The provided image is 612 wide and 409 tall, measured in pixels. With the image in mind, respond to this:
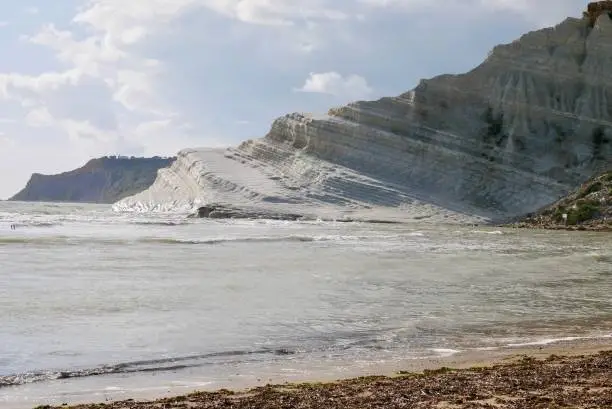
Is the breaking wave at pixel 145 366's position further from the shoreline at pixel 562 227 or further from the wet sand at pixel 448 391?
the shoreline at pixel 562 227

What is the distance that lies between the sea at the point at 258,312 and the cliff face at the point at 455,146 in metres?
27.7

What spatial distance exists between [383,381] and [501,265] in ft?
Result: 47.2

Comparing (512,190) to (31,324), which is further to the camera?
(512,190)

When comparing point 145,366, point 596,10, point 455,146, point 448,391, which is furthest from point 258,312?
point 596,10

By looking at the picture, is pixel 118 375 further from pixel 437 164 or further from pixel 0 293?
pixel 437 164

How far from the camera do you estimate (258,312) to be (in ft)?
41.0

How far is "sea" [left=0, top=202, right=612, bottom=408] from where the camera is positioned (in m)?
8.42

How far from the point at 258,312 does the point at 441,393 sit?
5.96 meters

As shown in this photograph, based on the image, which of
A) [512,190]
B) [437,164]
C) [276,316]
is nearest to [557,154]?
[512,190]

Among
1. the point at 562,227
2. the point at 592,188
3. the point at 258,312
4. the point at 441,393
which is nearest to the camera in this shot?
the point at 441,393

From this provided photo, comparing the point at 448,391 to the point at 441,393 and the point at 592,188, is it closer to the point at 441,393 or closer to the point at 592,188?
the point at 441,393

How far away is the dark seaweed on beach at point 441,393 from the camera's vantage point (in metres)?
6.53

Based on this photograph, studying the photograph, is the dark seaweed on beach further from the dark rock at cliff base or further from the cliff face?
the cliff face

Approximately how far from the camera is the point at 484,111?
199 feet
